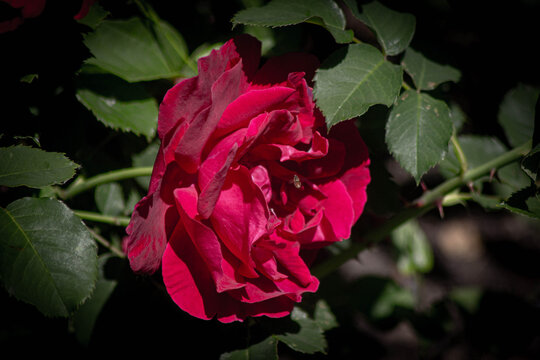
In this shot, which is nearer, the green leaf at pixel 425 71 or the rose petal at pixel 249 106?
the rose petal at pixel 249 106

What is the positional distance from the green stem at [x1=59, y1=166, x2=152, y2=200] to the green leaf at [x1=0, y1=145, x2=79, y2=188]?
10 cm

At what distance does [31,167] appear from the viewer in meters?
0.60

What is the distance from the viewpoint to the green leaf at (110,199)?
2.87 ft

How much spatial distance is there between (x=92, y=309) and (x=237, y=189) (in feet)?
1.59

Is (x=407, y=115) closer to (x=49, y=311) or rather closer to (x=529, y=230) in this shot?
(x=49, y=311)

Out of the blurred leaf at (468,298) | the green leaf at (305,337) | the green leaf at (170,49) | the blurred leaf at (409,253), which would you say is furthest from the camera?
the blurred leaf at (409,253)

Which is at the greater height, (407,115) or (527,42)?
(407,115)

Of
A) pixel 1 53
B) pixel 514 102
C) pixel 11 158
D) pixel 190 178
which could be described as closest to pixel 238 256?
pixel 190 178

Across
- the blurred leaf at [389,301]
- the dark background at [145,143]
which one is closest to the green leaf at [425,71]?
the dark background at [145,143]

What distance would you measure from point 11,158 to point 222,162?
327 mm

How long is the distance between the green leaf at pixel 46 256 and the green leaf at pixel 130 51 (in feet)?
0.96

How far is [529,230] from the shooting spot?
8.11 ft

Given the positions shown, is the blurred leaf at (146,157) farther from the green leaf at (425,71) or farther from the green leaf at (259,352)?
the green leaf at (425,71)

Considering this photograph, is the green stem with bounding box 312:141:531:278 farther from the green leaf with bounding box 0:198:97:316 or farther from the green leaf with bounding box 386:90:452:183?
the green leaf with bounding box 0:198:97:316
